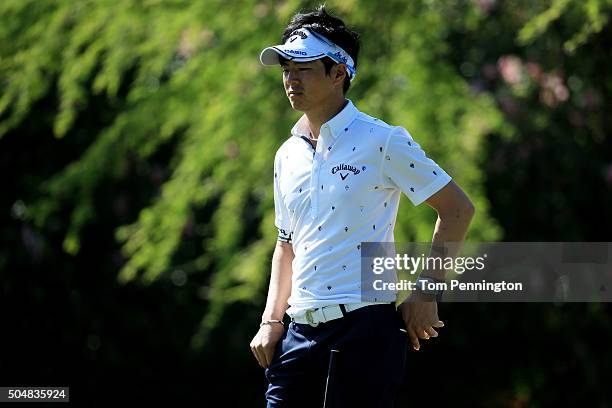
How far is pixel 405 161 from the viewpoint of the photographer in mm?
2768

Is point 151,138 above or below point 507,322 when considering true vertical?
above

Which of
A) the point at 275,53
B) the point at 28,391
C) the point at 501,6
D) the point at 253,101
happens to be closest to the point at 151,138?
the point at 253,101

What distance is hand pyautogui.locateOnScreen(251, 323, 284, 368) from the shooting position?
9.66ft

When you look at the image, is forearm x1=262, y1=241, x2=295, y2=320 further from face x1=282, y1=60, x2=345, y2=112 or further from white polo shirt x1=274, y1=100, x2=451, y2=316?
face x1=282, y1=60, x2=345, y2=112

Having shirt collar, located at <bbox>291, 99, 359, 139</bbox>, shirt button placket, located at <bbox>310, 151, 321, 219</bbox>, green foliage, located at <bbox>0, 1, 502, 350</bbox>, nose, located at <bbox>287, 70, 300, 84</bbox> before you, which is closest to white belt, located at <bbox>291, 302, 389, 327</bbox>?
shirt button placket, located at <bbox>310, 151, 321, 219</bbox>

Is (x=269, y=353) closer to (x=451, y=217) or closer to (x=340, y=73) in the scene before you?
(x=451, y=217)

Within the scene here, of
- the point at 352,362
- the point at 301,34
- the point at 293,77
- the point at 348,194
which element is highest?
the point at 301,34

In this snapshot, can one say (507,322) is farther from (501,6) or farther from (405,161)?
(405,161)

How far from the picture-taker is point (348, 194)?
278cm

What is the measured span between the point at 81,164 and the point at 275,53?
3123 mm

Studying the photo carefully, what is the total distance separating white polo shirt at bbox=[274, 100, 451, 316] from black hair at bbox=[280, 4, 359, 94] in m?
0.14

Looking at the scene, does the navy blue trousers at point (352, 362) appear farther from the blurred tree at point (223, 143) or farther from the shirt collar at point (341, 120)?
the blurred tree at point (223, 143)

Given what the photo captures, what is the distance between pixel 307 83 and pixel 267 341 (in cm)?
65

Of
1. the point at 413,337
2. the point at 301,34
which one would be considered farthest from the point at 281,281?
the point at 301,34
